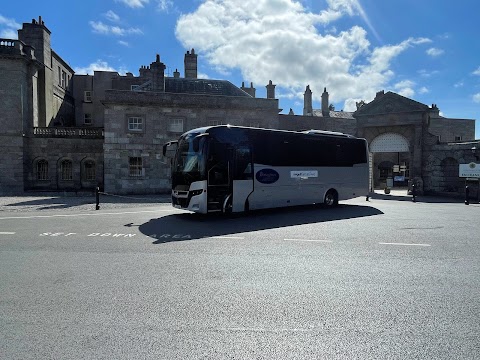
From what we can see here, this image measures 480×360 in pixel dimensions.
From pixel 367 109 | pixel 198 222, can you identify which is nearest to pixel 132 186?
pixel 198 222

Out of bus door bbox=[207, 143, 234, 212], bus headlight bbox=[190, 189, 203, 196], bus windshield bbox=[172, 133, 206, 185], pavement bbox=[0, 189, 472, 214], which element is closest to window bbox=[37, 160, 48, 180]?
pavement bbox=[0, 189, 472, 214]

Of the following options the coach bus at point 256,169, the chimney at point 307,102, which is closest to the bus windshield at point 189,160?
the coach bus at point 256,169

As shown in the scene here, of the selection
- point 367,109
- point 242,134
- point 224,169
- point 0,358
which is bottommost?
point 0,358

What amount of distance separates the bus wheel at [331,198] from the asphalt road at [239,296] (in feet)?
20.8

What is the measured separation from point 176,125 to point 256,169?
1500cm

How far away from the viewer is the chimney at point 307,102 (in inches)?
1868

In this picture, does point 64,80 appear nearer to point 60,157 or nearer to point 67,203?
point 60,157

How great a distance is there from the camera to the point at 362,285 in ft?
17.1

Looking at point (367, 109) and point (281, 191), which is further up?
point (367, 109)

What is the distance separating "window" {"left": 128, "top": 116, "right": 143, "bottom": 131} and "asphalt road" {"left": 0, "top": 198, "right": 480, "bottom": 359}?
57.1 ft

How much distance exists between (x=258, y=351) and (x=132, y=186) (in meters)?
24.0

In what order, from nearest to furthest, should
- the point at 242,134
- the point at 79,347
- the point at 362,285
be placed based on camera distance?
the point at 79,347, the point at 362,285, the point at 242,134

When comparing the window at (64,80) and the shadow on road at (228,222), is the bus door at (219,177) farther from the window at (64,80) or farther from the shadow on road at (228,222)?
the window at (64,80)

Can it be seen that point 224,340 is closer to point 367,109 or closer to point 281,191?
point 281,191
